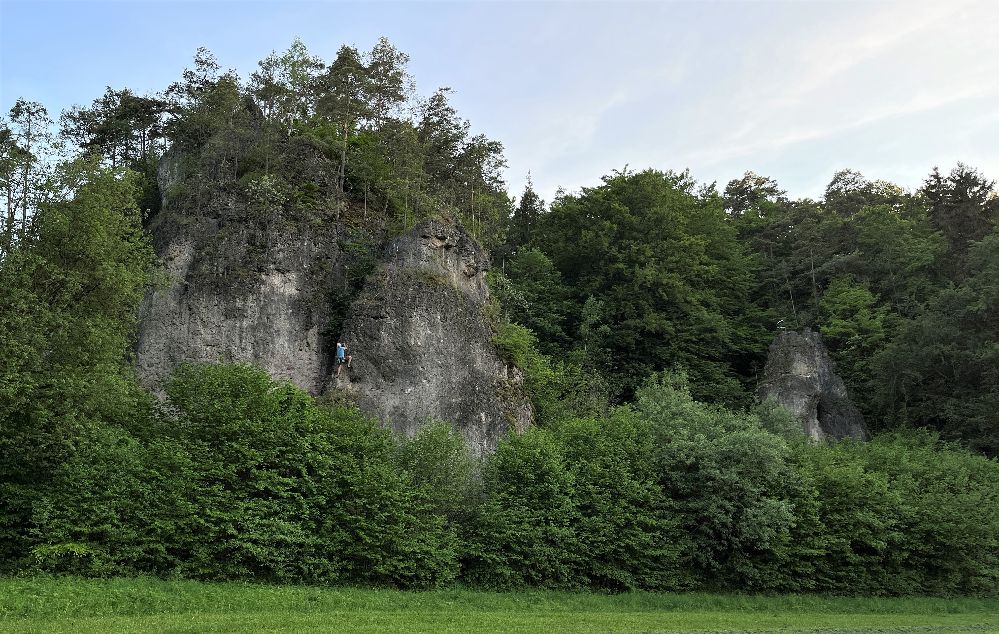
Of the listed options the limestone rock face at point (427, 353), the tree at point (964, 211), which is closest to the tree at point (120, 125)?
the limestone rock face at point (427, 353)

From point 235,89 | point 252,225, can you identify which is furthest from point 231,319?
point 235,89

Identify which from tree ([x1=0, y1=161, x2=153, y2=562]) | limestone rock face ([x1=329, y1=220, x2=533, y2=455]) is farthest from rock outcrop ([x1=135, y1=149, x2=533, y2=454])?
tree ([x1=0, y1=161, x2=153, y2=562])

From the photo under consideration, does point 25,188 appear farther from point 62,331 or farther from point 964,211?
point 964,211

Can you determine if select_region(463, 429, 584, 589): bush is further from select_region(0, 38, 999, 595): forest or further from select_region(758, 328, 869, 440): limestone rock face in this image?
select_region(758, 328, 869, 440): limestone rock face

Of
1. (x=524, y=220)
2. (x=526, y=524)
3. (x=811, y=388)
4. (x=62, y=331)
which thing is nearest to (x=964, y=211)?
(x=811, y=388)

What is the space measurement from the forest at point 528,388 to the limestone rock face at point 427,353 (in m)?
2.21

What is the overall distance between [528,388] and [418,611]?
1634 cm

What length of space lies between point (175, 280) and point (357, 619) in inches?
641

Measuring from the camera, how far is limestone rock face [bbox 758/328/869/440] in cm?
4006

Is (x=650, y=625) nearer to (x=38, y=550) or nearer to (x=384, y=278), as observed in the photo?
(x=38, y=550)

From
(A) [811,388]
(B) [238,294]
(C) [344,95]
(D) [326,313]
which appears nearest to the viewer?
(B) [238,294]

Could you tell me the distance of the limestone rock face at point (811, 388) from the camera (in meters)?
40.1

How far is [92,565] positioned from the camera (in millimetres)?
17922

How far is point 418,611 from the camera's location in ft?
61.4
